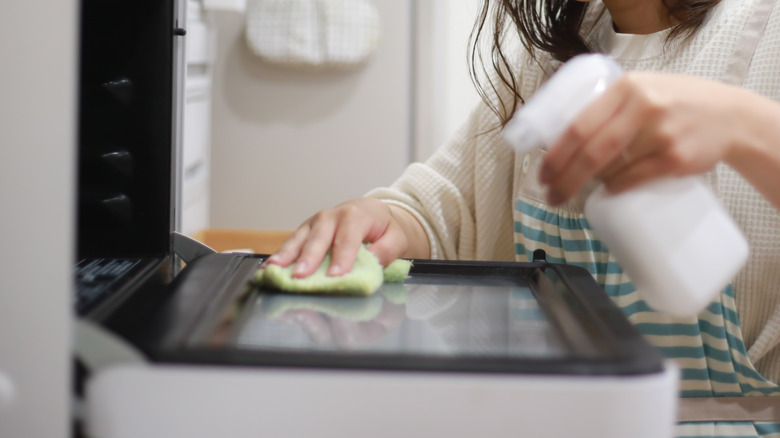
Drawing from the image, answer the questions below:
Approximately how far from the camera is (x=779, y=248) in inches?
30.0

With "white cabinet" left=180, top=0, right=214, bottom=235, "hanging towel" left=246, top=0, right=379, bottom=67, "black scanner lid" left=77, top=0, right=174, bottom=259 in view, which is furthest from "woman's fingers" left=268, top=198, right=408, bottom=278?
"hanging towel" left=246, top=0, right=379, bottom=67

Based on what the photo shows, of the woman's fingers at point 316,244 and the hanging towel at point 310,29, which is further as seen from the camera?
the hanging towel at point 310,29

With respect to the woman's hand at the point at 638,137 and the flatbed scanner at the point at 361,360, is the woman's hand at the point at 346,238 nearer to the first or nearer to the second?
the flatbed scanner at the point at 361,360

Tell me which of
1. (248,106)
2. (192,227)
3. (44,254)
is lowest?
(192,227)

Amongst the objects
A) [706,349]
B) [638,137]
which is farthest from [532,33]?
[638,137]

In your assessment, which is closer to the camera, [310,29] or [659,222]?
[659,222]

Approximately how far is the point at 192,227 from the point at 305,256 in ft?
4.74

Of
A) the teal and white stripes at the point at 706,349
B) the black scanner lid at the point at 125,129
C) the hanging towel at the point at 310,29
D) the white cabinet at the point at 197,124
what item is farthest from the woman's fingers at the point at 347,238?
the hanging towel at the point at 310,29

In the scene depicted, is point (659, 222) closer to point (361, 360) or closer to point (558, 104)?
point (558, 104)

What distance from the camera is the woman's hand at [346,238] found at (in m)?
0.61

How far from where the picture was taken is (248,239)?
224 cm

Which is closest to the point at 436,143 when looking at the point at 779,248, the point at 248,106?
the point at 248,106

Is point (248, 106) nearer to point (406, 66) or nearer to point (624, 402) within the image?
point (406, 66)

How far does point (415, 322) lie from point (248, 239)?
181 cm
